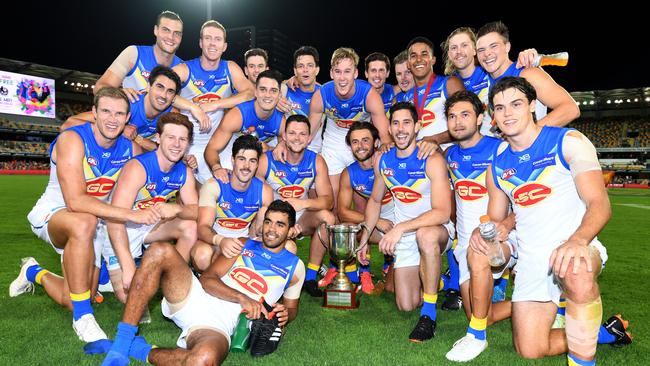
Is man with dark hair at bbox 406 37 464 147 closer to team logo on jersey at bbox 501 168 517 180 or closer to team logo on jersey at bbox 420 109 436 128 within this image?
team logo on jersey at bbox 420 109 436 128

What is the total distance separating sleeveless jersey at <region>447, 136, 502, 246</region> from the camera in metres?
4.46

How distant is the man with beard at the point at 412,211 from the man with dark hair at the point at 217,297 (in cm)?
107

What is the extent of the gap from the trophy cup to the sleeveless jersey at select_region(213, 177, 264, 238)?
2.75 ft

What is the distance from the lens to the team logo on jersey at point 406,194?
16.5ft

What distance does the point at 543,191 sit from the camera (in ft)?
11.4

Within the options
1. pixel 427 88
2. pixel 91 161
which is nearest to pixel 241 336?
pixel 91 161

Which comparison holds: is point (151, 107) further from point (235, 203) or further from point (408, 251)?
point (408, 251)

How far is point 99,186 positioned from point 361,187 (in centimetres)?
299

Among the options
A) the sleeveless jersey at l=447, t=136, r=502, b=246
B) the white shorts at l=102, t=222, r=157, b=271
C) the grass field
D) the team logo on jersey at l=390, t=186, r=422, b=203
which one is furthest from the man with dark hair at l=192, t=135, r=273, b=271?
the sleeveless jersey at l=447, t=136, r=502, b=246

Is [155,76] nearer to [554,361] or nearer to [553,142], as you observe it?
[553,142]

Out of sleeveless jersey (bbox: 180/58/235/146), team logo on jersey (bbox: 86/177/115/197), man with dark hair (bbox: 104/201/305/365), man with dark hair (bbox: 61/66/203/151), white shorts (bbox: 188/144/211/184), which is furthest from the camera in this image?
white shorts (bbox: 188/144/211/184)

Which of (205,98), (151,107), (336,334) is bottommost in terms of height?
(336,334)

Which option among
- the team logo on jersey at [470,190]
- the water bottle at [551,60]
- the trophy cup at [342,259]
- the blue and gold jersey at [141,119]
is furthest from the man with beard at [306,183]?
the water bottle at [551,60]

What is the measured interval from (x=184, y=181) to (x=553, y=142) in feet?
11.2
